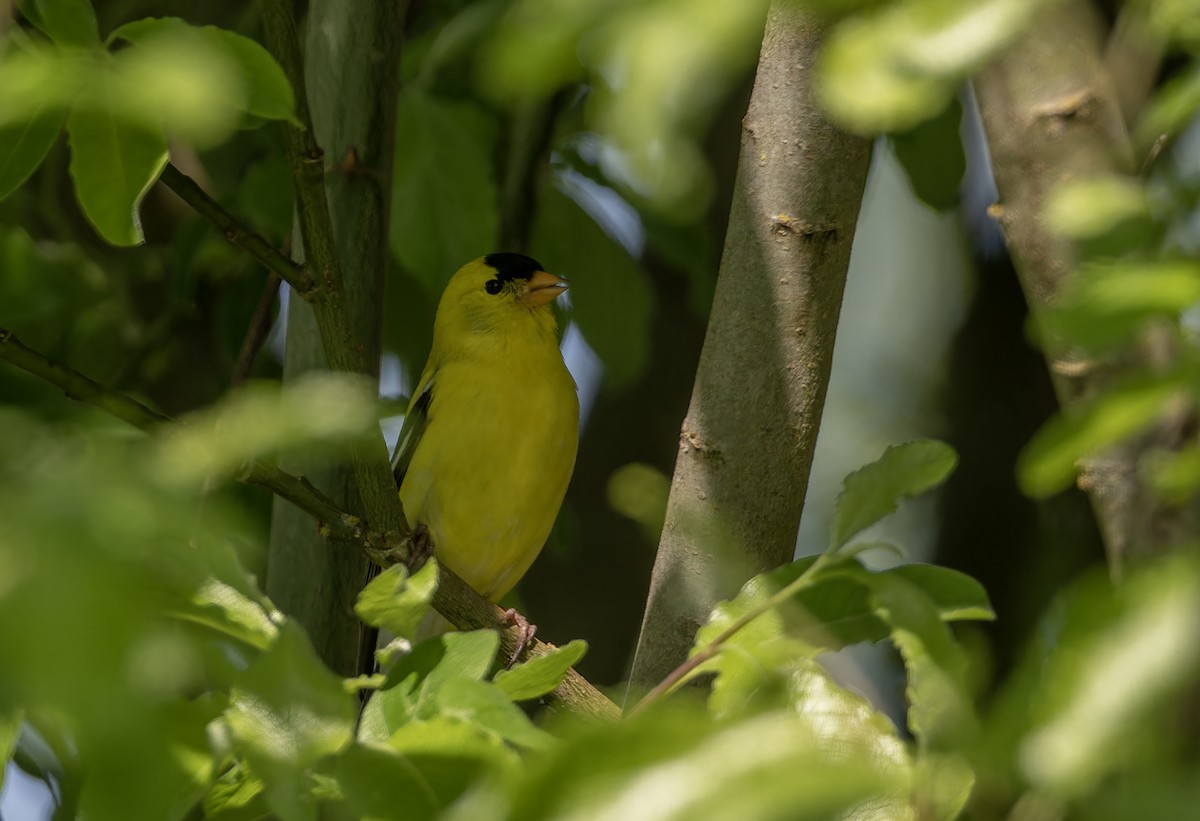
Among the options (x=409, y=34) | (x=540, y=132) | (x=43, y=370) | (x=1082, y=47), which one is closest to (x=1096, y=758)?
(x=43, y=370)

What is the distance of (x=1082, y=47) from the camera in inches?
92.6

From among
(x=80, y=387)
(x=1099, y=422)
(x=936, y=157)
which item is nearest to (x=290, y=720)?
(x=1099, y=422)

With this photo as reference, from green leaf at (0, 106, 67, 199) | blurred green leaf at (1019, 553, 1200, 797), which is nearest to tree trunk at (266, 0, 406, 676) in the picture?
green leaf at (0, 106, 67, 199)

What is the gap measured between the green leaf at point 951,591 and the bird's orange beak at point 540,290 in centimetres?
259

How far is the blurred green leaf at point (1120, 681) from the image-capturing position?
666 millimetres

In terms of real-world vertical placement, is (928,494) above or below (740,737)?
below

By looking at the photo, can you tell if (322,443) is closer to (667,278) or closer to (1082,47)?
(1082,47)

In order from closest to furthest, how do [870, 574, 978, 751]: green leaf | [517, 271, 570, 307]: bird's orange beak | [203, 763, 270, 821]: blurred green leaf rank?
[870, 574, 978, 751]: green leaf, [203, 763, 270, 821]: blurred green leaf, [517, 271, 570, 307]: bird's orange beak

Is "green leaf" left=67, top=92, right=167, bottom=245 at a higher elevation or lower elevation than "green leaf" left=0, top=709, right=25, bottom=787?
higher

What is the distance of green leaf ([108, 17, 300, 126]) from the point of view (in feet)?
4.24

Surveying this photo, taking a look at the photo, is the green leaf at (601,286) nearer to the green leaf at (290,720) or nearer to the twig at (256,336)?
the twig at (256,336)

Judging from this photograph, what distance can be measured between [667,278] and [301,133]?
2.94 meters

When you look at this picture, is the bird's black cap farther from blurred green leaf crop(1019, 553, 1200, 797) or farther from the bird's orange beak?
blurred green leaf crop(1019, 553, 1200, 797)

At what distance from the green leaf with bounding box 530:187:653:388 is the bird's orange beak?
11.2 inches
